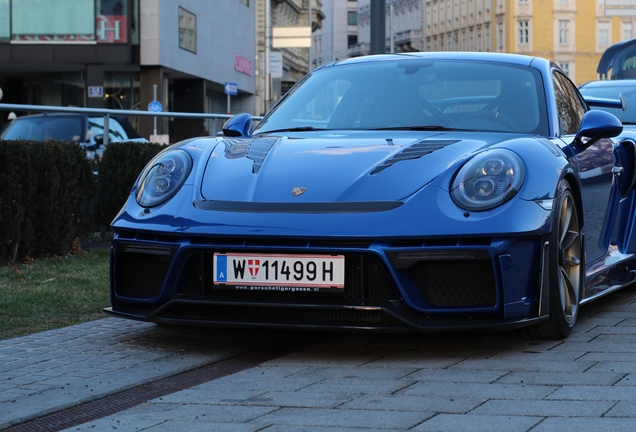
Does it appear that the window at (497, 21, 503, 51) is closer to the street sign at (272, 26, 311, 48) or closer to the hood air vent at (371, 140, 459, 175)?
the street sign at (272, 26, 311, 48)

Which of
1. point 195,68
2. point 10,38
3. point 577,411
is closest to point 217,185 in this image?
point 577,411

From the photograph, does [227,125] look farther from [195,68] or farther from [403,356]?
[195,68]

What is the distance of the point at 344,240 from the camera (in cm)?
419

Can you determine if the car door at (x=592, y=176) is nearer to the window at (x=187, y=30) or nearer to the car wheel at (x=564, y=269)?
the car wheel at (x=564, y=269)

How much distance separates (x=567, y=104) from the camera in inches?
227

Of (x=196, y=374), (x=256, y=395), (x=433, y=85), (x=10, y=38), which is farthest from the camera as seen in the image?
(x=10, y=38)

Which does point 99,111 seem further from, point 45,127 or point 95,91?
point 95,91

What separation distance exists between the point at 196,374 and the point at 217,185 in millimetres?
833

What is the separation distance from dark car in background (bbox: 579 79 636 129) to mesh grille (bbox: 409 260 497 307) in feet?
13.4

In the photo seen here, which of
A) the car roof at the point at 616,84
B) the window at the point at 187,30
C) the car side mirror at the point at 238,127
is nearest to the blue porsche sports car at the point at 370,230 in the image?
the car side mirror at the point at 238,127

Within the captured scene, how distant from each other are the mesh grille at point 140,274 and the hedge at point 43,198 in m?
3.45

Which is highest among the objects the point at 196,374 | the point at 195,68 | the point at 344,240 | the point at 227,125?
the point at 195,68

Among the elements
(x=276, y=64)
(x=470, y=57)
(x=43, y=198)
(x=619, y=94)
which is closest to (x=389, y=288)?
(x=470, y=57)

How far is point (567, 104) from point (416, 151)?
1450 mm
